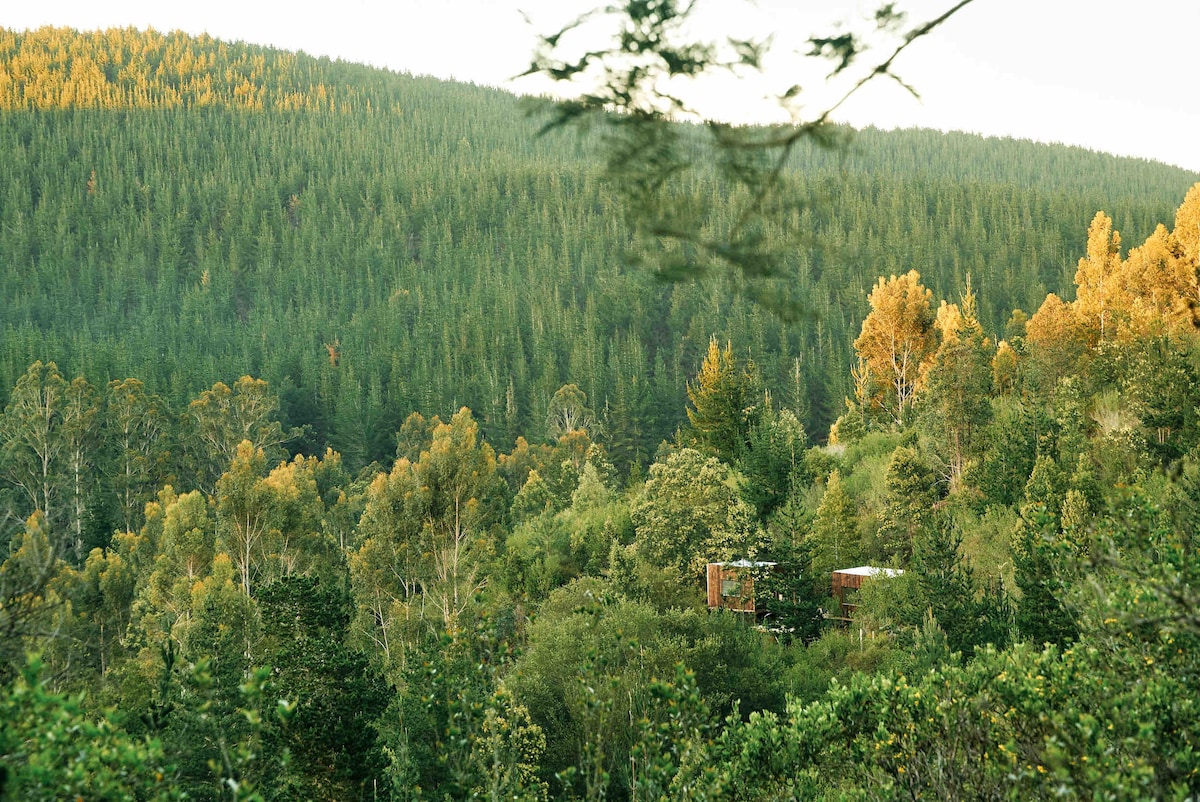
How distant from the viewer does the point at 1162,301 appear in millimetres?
45344

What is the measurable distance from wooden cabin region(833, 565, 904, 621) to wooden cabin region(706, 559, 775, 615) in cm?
238

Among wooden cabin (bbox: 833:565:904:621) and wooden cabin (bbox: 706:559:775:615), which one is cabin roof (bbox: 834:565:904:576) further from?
wooden cabin (bbox: 706:559:775:615)

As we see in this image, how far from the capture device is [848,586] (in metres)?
37.7

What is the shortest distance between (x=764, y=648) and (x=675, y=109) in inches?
1204

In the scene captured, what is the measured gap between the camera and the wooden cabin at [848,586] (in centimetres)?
3719

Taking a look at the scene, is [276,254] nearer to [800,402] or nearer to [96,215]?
[96,215]

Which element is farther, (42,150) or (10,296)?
(42,150)

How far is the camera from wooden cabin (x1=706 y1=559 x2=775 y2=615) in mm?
38594

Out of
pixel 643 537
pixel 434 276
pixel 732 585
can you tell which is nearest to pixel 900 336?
pixel 643 537

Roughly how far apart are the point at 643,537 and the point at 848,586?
321 inches

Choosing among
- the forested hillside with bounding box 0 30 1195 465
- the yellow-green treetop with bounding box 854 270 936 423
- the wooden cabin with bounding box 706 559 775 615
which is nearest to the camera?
the wooden cabin with bounding box 706 559 775 615

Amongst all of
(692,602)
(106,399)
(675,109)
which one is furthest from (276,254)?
(675,109)

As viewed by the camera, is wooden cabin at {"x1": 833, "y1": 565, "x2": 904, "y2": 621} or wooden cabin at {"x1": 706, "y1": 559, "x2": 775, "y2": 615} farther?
wooden cabin at {"x1": 706, "y1": 559, "x2": 775, "y2": 615}

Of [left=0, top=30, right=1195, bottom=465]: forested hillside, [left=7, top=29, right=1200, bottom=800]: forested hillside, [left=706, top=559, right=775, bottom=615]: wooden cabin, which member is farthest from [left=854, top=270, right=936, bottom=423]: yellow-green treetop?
[left=0, top=30, right=1195, bottom=465]: forested hillside
